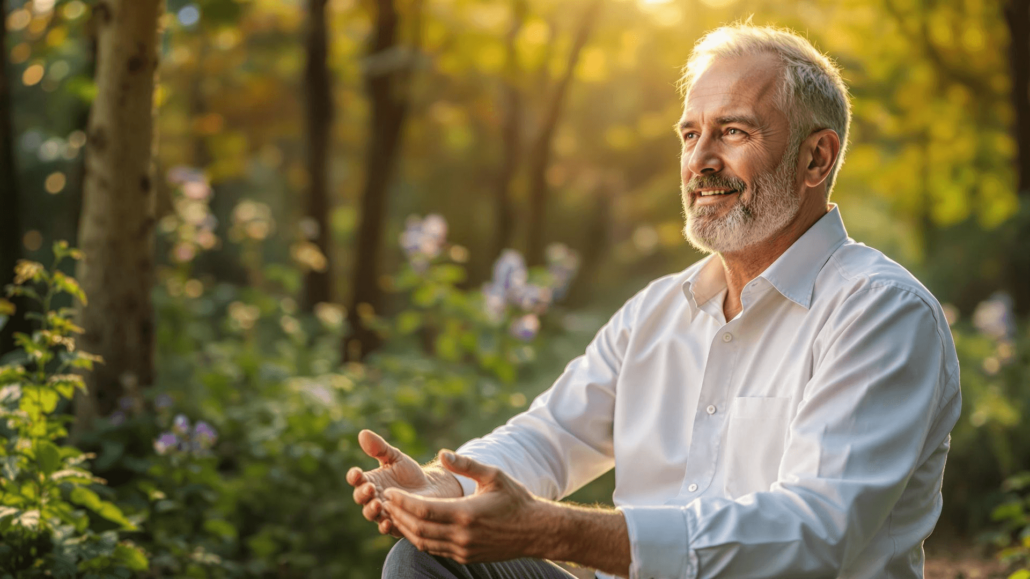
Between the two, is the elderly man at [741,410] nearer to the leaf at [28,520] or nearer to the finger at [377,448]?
the finger at [377,448]

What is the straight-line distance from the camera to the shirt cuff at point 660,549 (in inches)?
68.0

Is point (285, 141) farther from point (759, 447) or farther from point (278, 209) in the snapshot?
point (759, 447)

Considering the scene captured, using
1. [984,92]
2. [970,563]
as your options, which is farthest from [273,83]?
[970,563]

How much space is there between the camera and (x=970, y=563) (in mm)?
4137

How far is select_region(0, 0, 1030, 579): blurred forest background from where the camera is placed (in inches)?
136

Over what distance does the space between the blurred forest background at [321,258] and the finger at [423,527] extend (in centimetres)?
126

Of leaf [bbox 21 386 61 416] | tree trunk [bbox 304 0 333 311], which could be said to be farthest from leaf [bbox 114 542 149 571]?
tree trunk [bbox 304 0 333 311]

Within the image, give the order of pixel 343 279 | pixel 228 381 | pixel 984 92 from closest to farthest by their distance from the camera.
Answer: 1. pixel 228 381
2. pixel 984 92
3. pixel 343 279

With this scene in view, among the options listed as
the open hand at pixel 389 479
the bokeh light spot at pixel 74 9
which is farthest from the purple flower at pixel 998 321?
the bokeh light spot at pixel 74 9

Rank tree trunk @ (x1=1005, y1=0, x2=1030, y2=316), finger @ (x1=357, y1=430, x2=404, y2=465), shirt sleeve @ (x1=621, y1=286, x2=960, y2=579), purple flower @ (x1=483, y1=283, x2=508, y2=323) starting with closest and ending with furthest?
shirt sleeve @ (x1=621, y1=286, x2=960, y2=579) → finger @ (x1=357, y1=430, x2=404, y2=465) → purple flower @ (x1=483, y1=283, x2=508, y2=323) → tree trunk @ (x1=1005, y1=0, x2=1030, y2=316)

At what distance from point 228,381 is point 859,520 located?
3848 mm

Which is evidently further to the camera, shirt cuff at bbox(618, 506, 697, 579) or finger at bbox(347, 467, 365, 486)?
finger at bbox(347, 467, 365, 486)

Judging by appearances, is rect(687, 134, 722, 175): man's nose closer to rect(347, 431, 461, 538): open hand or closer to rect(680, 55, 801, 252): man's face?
rect(680, 55, 801, 252): man's face

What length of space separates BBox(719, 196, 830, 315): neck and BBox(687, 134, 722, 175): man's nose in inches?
9.0
